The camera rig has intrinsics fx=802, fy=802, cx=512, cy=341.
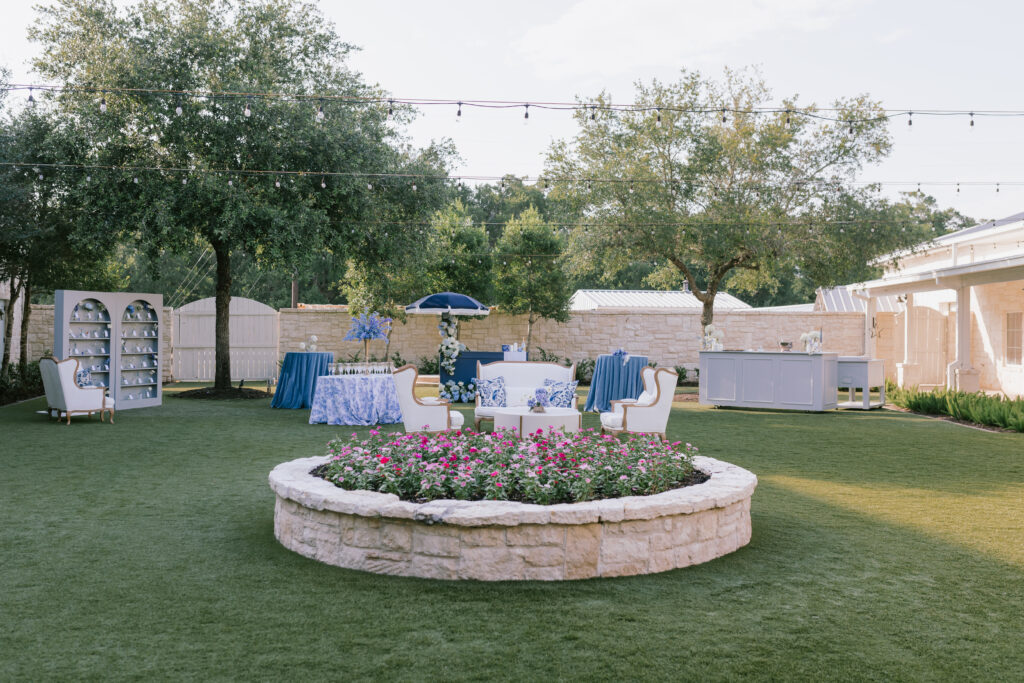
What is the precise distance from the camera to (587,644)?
3186 millimetres

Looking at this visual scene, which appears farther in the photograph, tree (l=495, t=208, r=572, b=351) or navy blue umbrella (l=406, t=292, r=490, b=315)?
tree (l=495, t=208, r=572, b=351)

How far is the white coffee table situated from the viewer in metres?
7.75

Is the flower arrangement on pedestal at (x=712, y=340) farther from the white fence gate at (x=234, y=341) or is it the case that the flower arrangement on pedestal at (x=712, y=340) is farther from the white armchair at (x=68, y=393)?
the white fence gate at (x=234, y=341)

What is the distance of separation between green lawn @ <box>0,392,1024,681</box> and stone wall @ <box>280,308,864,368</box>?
42.8 feet

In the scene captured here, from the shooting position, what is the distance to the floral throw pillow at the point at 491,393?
9.83 m

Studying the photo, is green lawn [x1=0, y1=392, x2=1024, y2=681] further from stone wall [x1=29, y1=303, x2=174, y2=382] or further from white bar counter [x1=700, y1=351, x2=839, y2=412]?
stone wall [x1=29, y1=303, x2=174, y2=382]

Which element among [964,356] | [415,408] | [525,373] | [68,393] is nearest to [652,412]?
[525,373]

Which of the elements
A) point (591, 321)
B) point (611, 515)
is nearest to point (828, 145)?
point (591, 321)

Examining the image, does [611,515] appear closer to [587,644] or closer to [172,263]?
[587,644]

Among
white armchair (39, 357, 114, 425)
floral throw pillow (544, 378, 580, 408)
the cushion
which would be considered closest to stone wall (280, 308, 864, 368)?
white armchair (39, 357, 114, 425)

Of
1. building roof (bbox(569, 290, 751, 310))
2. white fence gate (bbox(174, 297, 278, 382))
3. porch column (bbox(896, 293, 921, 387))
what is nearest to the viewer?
porch column (bbox(896, 293, 921, 387))

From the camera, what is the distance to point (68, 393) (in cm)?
1059

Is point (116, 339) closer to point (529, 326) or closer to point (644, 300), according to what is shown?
point (529, 326)

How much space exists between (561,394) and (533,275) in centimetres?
939
